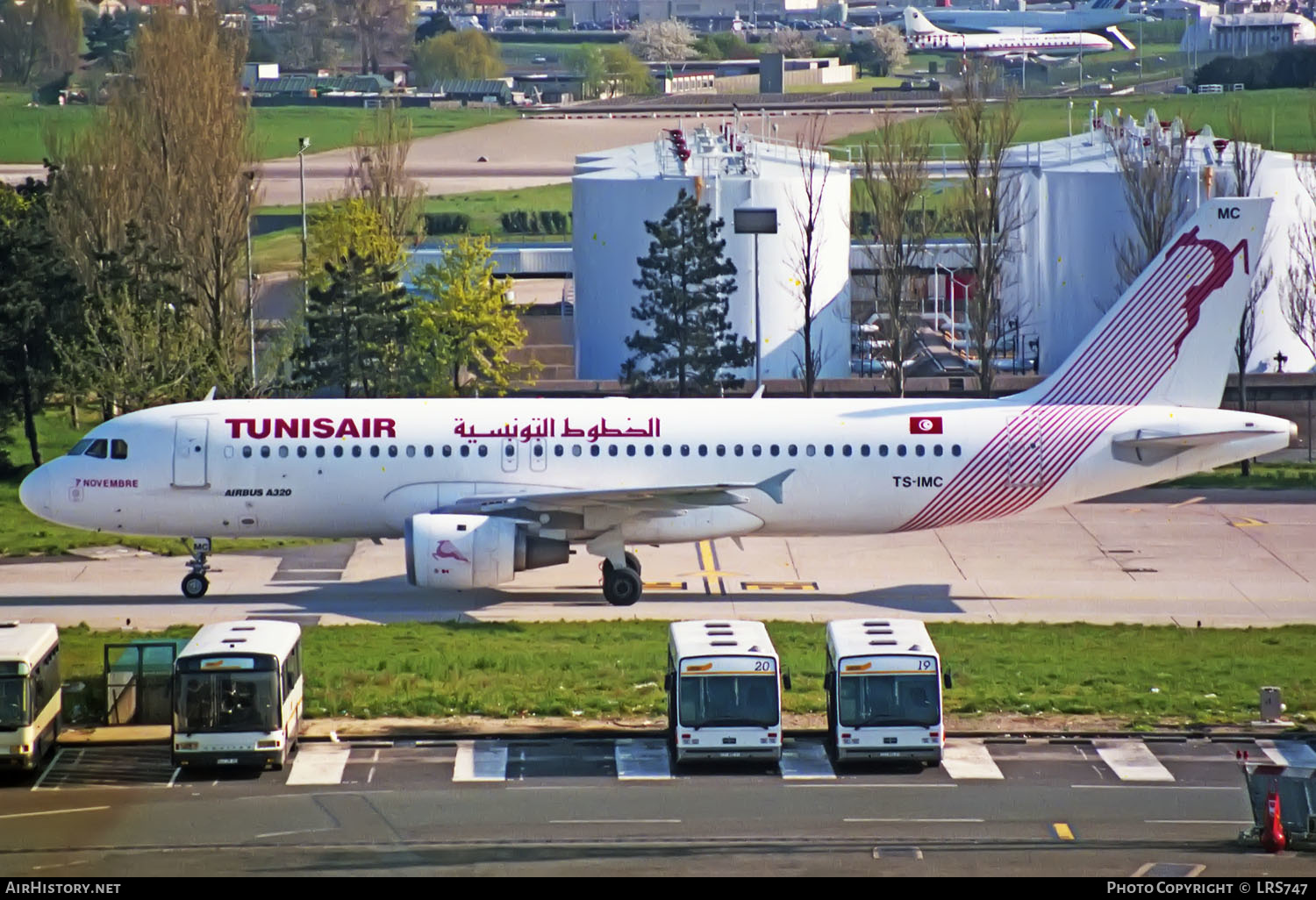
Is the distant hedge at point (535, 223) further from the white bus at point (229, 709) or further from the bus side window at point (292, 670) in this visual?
the white bus at point (229, 709)

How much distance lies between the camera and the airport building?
83.9 meters

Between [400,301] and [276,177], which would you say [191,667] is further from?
[276,177]

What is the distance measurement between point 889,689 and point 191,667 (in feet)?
36.6

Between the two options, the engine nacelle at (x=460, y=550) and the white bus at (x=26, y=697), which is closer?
the white bus at (x=26, y=697)

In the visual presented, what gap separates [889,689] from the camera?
31.5 metres

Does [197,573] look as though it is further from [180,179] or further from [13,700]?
[180,179]

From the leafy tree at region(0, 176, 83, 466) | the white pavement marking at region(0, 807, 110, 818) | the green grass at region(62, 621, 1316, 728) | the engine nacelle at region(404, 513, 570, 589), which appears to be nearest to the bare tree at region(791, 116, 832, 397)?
the leafy tree at region(0, 176, 83, 466)

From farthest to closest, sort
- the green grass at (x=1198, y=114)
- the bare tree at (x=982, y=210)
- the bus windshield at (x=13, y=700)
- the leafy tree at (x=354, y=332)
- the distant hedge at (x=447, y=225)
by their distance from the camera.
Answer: the green grass at (x=1198, y=114) < the distant hedge at (x=447, y=225) < the bare tree at (x=982, y=210) < the leafy tree at (x=354, y=332) < the bus windshield at (x=13, y=700)

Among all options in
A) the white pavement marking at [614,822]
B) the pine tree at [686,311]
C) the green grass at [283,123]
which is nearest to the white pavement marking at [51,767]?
the white pavement marking at [614,822]

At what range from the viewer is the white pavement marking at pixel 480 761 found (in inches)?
1234

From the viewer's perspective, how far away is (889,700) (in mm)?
31500

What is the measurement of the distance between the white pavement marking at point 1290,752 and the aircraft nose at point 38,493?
2762 centimetres
